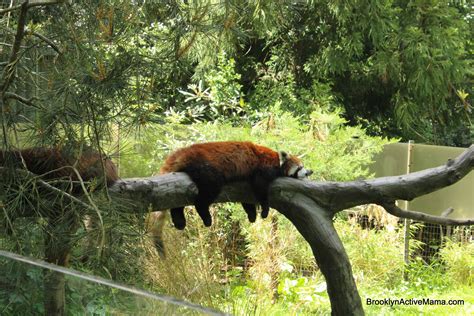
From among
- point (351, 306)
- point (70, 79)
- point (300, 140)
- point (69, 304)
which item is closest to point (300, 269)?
point (300, 140)

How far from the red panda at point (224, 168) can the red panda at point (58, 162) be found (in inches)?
29.5

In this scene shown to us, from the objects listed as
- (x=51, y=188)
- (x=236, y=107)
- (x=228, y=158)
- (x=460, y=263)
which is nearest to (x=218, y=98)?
(x=236, y=107)

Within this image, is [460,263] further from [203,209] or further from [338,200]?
[203,209]

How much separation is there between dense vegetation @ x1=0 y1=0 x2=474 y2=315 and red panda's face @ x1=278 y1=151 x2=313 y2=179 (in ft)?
2.81

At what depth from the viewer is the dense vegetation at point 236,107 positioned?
101 inches

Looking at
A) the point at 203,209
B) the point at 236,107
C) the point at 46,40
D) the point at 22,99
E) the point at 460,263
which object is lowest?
the point at 460,263

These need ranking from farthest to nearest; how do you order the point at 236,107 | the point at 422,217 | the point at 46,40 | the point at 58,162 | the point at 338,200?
the point at 236,107 < the point at 422,217 < the point at 338,200 < the point at 58,162 < the point at 46,40

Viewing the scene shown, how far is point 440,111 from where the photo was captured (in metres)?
11.3

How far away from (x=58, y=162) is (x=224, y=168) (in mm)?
1191

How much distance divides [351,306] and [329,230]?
48 cm

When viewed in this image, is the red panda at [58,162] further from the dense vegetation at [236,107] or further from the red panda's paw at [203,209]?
the red panda's paw at [203,209]

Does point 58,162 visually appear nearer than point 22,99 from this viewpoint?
No

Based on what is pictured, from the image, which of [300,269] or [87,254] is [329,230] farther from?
[300,269]

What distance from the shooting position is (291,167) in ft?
14.1
